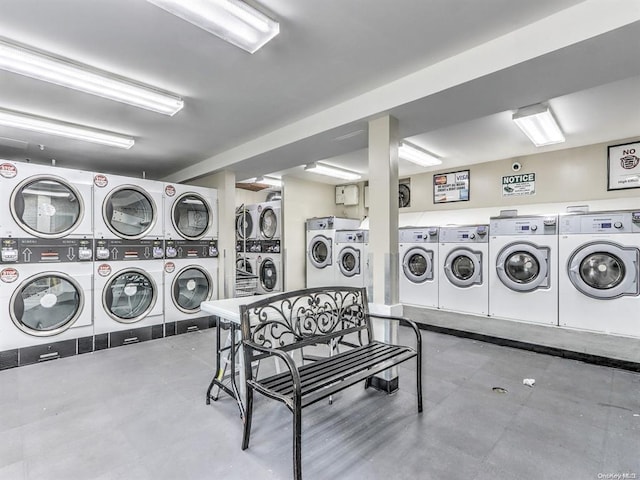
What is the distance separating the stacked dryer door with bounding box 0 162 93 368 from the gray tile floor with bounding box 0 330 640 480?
0.34m

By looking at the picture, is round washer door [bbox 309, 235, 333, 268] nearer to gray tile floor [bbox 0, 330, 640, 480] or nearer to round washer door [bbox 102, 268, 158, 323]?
round washer door [bbox 102, 268, 158, 323]

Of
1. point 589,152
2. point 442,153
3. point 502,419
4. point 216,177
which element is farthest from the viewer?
point 216,177

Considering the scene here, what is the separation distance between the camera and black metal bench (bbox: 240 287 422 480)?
1771 mm

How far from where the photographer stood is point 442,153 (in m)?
4.63

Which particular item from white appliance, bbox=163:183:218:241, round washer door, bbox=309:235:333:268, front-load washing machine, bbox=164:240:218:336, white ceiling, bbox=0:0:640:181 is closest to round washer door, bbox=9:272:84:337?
front-load washing machine, bbox=164:240:218:336

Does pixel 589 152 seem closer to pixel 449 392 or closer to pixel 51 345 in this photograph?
pixel 449 392

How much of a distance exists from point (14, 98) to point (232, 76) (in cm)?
202

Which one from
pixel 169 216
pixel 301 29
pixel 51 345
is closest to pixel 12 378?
pixel 51 345

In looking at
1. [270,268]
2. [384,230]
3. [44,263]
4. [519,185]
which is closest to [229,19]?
[384,230]

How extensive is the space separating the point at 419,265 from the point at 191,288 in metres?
3.43

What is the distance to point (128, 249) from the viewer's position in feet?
13.4

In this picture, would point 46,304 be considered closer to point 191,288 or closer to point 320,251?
point 191,288

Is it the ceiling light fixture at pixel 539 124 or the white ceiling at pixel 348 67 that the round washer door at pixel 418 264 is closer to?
the white ceiling at pixel 348 67

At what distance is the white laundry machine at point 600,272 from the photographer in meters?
3.29
